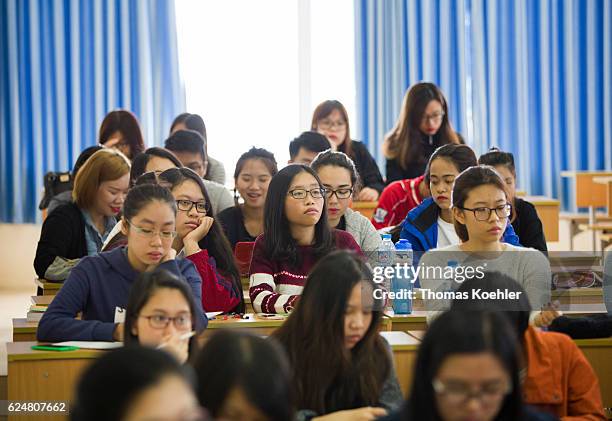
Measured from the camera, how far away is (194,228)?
13.0 ft

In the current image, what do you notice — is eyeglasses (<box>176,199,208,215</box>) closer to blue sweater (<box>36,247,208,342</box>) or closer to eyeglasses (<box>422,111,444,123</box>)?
blue sweater (<box>36,247,208,342</box>)

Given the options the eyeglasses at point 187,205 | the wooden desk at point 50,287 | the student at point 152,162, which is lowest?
the wooden desk at point 50,287

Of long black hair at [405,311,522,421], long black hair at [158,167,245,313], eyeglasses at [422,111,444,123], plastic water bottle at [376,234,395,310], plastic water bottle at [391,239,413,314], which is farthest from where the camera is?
eyeglasses at [422,111,444,123]

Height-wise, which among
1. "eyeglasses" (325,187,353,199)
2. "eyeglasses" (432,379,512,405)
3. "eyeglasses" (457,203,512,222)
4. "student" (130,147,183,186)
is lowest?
"eyeglasses" (432,379,512,405)

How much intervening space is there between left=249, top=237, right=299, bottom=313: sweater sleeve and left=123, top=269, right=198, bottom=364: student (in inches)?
39.7

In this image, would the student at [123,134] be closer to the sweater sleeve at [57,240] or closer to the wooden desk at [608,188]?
the sweater sleeve at [57,240]

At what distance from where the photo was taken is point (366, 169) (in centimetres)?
656

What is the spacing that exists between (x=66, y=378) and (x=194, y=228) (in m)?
1.08

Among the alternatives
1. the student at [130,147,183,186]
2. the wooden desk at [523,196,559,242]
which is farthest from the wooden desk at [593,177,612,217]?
the student at [130,147,183,186]

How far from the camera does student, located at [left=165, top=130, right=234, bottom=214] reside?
541 centimetres

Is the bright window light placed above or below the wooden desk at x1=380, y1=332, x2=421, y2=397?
above

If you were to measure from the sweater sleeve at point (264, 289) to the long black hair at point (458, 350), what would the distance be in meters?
1.79

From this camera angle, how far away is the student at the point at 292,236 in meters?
3.77

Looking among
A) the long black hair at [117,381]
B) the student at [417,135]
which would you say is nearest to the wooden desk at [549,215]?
the student at [417,135]
